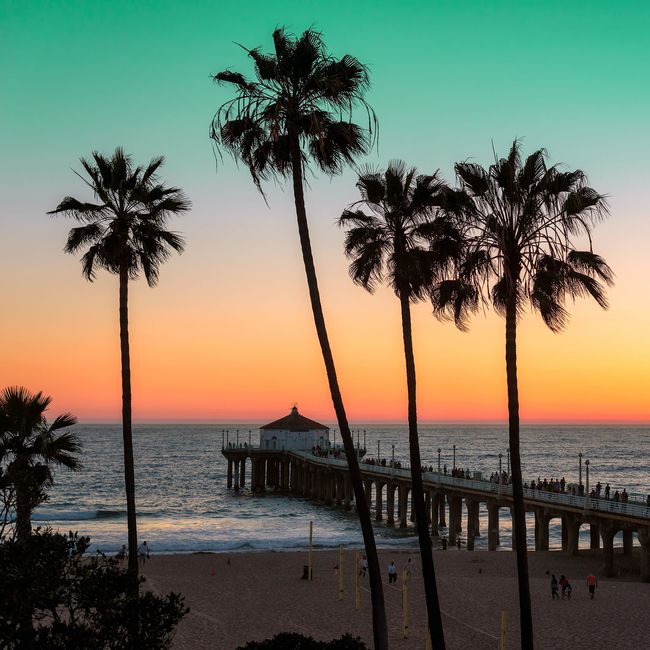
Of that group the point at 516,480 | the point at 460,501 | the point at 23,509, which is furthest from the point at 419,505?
the point at 460,501

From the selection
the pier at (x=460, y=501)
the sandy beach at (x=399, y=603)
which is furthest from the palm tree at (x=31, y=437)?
the pier at (x=460, y=501)

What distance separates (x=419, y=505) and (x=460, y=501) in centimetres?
3673

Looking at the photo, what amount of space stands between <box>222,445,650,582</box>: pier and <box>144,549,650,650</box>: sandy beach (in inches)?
78.1

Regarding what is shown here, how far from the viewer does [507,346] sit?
571 inches

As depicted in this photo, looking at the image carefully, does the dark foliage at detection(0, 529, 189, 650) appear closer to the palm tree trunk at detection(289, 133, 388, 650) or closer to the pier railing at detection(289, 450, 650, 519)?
the palm tree trunk at detection(289, 133, 388, 650)

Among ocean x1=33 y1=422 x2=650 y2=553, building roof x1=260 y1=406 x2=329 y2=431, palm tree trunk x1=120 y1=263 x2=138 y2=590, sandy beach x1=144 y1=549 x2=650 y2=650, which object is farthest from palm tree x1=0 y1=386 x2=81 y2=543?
building roof x1=260 y1=406 x2=329 y2=431

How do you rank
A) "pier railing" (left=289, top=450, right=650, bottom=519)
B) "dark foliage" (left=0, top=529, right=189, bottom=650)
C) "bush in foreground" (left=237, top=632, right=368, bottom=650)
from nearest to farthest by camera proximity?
1. "dark foliage" (left=0, top=529, right=189, bottom=650)
2. "bush in foreground" (left=237, top=632, right=368, bottom=650)
3. "pier railing" (left=289, top=450, right=650, bottom=519)

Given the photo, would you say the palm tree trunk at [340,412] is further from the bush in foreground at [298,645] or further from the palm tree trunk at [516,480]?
the bush in foreground at [298,645]

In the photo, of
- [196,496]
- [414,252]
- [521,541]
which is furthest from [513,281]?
[196,496]

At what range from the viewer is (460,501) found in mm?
50625

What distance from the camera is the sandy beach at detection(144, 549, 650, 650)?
23125 mm

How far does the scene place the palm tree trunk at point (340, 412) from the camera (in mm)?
13539

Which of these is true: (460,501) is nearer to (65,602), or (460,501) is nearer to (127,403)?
(127,403)

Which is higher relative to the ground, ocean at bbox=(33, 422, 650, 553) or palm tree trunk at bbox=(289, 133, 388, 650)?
palm tree trunk at bbox=(289, 133, 388, 650)
